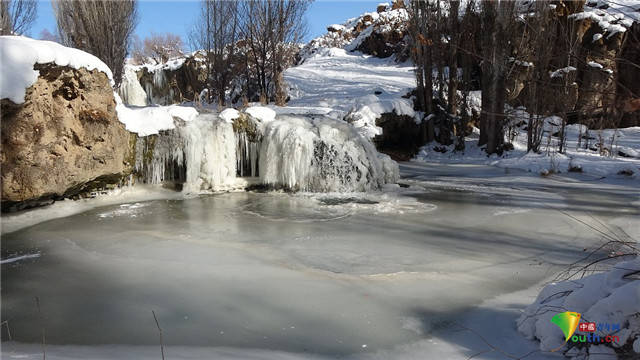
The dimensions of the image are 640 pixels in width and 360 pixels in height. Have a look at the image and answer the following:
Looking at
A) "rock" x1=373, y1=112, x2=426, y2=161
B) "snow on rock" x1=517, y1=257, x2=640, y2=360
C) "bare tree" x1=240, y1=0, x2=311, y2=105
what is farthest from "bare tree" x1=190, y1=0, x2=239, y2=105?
"snow on rock" x1=517, y1=257, x2=640, y2=360

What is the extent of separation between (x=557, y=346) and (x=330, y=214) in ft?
11.6

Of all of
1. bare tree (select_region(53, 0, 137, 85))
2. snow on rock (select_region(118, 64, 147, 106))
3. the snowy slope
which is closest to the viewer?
the snowy slope

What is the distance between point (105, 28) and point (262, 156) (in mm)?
7949

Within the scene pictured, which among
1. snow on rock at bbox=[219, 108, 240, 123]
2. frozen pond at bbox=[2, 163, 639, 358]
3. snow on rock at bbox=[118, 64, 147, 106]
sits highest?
snow on rock at bbox=[118, 64, 147, 106]

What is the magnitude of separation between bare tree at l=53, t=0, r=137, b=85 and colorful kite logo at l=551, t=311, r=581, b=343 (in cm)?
1276

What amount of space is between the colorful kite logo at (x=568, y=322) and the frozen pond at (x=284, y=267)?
451mm

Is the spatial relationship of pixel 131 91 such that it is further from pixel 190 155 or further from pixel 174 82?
pixel 190 155

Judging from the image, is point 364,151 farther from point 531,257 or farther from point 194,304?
point 194,304

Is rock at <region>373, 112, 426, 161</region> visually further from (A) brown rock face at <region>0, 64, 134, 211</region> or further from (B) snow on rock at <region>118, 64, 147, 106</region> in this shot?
(B) snow on rock at <region>118, 64, 147, 106</region>

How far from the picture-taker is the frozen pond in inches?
94.1

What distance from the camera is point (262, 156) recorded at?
729cm

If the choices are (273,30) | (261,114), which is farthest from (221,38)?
(261,114)

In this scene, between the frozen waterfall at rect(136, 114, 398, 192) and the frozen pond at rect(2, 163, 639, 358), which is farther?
the frozen waterfall at rect(136, 114, 398, 192)

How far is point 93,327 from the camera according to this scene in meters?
2.38
